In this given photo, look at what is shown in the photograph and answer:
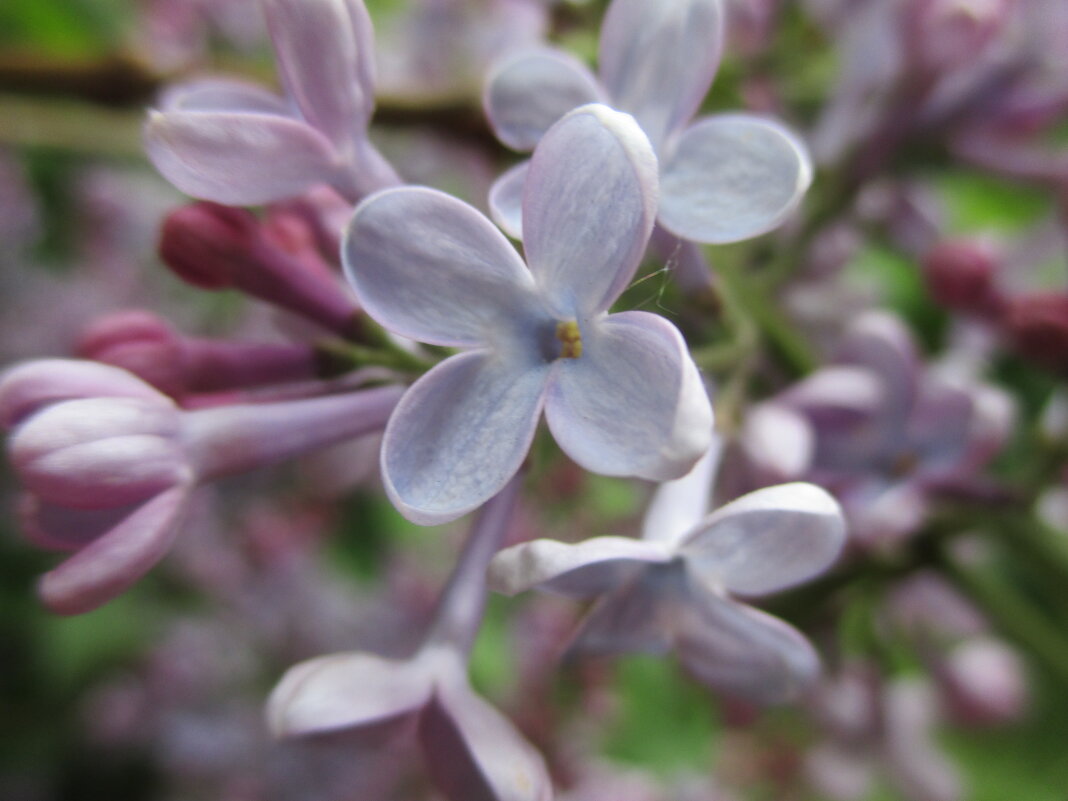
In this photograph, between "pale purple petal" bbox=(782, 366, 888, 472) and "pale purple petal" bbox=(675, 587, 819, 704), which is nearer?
"pale purple petal" bbox=(675, 587, 819, 704)

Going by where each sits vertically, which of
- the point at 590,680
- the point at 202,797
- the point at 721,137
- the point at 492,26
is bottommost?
the point at 202,797

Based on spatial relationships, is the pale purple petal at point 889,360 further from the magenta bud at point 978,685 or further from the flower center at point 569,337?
the magenta bud at point 978,685

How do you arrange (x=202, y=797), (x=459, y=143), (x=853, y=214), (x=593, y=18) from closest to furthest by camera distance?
(x=593, y=18) < (x=853, y=214) < (x=459, y=143) < (x=202, y=797)

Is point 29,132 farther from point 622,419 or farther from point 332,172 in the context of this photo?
point 622,419

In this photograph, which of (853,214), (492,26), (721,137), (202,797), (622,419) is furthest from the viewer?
(202,797)

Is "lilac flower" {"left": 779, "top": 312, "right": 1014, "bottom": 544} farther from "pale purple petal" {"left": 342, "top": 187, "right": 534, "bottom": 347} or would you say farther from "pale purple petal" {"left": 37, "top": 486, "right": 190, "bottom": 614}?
"pale purple petal" {"left": 37, "top": 486, "right": 190, "bottom": 614}

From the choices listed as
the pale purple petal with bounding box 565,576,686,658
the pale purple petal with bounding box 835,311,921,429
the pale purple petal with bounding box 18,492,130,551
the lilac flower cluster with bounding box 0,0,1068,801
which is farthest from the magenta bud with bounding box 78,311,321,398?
the pale purple petal with bounding box 835,311,921,429

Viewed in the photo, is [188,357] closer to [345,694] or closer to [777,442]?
[345,694]

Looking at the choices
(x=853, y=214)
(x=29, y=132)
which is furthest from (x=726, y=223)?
(x=29, y=132)
